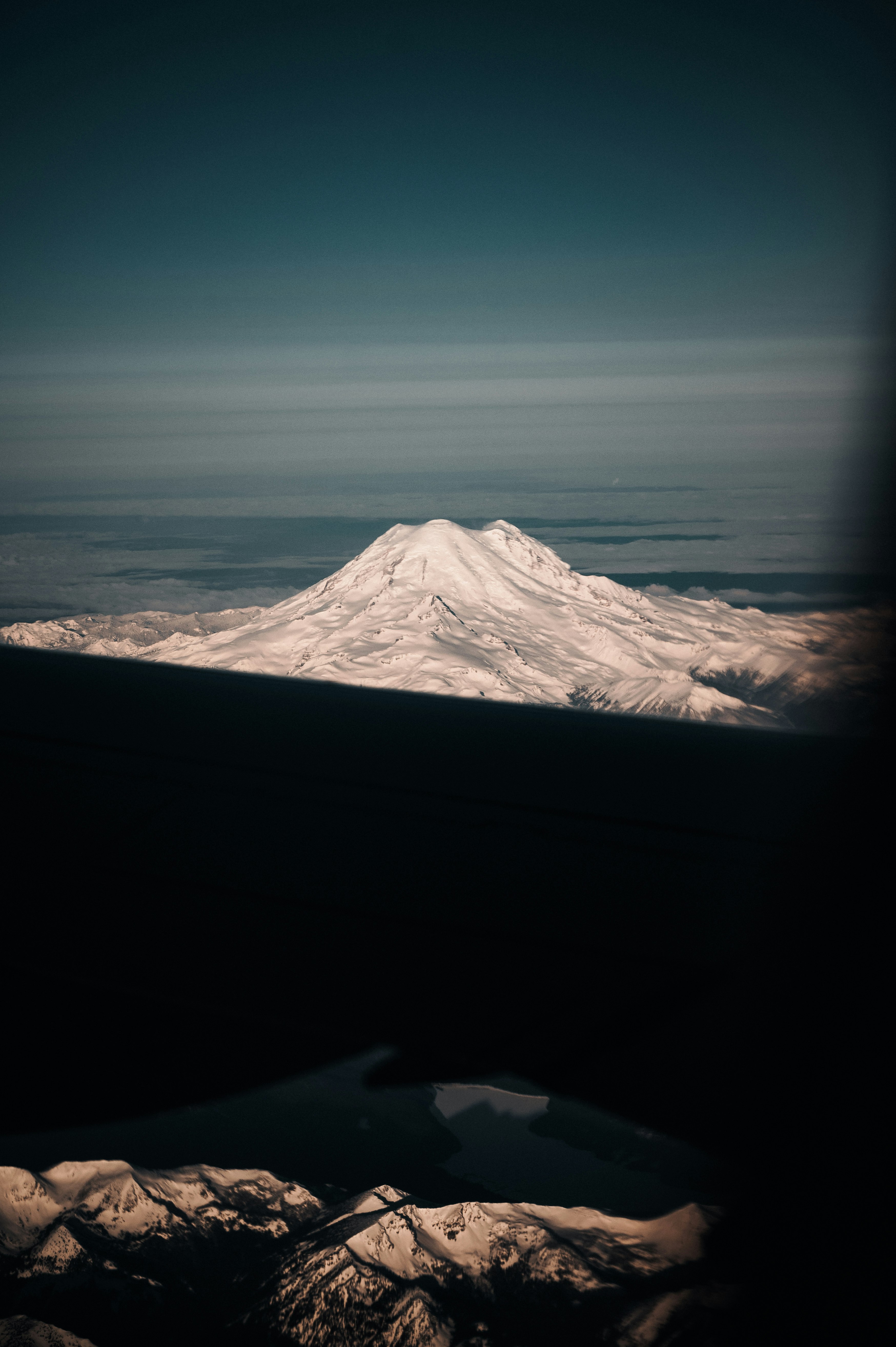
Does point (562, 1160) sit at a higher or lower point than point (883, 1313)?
lower

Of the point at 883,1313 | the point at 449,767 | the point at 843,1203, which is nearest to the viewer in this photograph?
the point at 883,1313

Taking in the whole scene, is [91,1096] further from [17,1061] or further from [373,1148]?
[373,1148]

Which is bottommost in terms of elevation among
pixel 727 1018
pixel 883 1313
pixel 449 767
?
pixel 883 1313

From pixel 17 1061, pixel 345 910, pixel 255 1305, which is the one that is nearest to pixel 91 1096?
pixel 17 1061

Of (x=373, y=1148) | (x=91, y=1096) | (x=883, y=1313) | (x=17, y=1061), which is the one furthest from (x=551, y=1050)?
(x=17, y=1061)

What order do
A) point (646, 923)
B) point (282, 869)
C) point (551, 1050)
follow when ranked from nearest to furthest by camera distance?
point (551, 1050) → point (646, 923) → point (282, 869)

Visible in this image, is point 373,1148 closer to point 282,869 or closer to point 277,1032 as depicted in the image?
point 277,1032

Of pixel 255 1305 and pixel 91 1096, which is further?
pixel 91 1096
